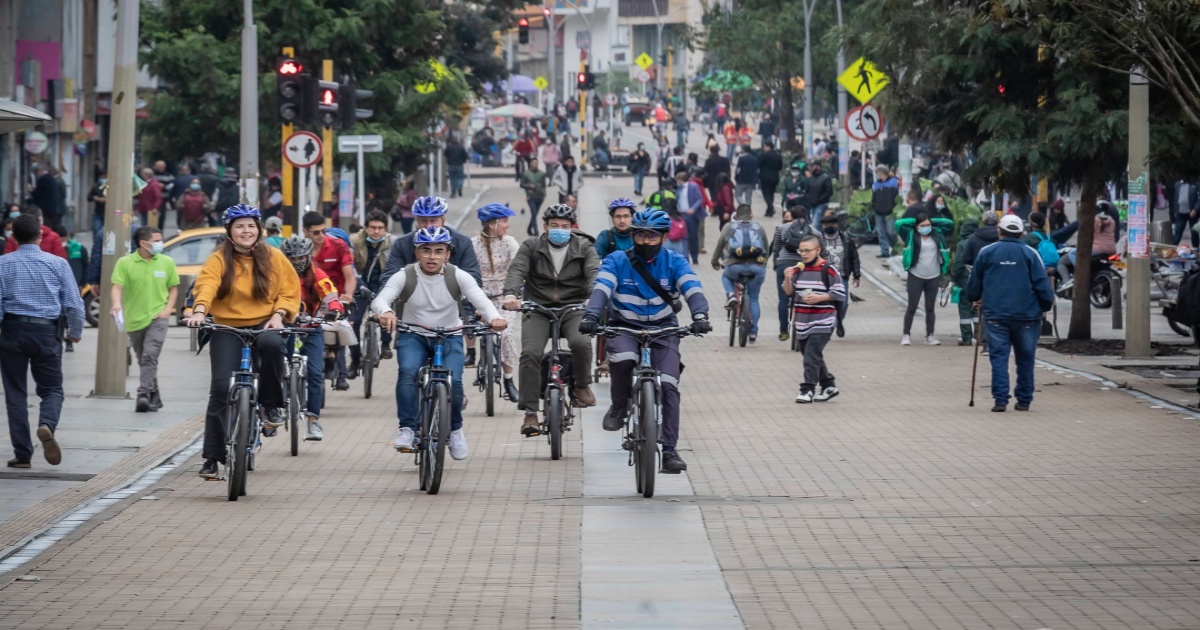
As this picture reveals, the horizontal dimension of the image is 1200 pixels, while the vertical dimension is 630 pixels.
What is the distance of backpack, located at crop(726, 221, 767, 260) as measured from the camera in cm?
2320

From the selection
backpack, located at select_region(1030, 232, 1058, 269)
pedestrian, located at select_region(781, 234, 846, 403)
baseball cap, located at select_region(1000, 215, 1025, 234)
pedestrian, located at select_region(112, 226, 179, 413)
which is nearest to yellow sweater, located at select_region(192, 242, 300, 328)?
pedestrian, located at select_region(112, 226, 179, 413)

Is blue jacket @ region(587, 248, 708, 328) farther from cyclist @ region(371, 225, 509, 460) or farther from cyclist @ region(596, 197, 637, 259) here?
cyclist @ region(596, 197, 637, 259)

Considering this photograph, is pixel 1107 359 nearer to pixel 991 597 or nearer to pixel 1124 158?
pixel 1124 158

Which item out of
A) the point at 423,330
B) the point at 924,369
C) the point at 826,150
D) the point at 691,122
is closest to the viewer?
the point at 423,330

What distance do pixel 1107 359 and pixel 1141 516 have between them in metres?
10.7

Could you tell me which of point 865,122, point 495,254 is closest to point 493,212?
point 495,254

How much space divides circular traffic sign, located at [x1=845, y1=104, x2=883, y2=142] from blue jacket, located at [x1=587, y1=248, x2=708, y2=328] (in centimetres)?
2322

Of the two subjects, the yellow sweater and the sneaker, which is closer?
Result: the yellow sweater

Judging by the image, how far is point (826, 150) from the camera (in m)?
53.3

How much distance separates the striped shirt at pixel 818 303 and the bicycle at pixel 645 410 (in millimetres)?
5563

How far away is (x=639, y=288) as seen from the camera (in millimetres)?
11570

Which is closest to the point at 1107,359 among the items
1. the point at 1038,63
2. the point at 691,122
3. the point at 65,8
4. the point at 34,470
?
the point at 1038,63

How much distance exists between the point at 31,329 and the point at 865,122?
77.3 feet

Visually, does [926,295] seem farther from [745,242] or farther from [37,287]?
[37,287]
